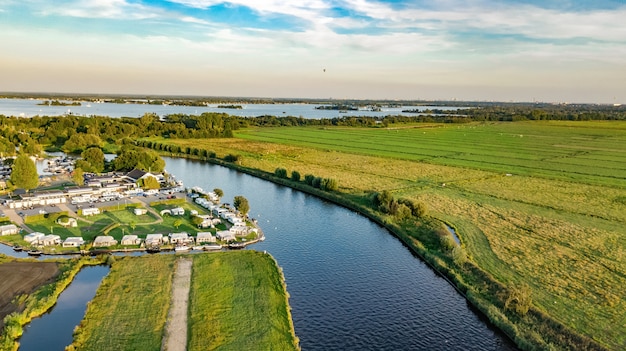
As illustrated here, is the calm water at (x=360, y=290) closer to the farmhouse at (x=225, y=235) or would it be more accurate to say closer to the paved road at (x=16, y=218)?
the farmhouse at (x=225, y=235)

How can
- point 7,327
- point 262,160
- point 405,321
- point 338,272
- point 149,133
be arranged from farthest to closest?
point 149,133 → point 262,160 → point 338,272 → point 405,321 → point 7,327

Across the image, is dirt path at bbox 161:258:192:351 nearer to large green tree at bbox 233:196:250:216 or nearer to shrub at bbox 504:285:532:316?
large green tree at bbox 233:196:250:216

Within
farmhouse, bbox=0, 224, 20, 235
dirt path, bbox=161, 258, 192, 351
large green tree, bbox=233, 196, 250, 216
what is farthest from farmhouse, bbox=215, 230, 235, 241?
farmhouse, bbox=0, 224, 20, 235

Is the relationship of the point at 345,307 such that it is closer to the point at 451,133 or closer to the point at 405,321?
the point at 405,321

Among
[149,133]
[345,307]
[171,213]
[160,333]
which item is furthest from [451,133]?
[160,333]

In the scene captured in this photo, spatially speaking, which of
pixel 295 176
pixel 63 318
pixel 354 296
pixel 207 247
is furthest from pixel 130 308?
pixel 295 176

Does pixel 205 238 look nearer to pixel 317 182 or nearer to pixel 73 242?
pixel 73 242
